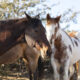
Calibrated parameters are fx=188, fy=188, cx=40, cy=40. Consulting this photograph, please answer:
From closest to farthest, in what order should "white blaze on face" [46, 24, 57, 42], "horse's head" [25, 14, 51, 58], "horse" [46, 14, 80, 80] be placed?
"horse's head" [25, 14, 51, 58] → "white blaze on face" [46, 24, 57, 42] → "horse" [46, 14, 80, 80]

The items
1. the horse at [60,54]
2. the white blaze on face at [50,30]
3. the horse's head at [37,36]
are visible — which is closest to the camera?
the horse's head at [37,36]

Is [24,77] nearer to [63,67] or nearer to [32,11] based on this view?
[32,11]

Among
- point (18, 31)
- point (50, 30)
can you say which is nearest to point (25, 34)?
point (18, 31)

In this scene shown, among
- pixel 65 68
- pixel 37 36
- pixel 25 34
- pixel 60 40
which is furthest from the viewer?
pixel 60 40

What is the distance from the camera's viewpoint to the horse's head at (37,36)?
318 cm

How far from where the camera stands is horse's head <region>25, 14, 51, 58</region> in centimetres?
318

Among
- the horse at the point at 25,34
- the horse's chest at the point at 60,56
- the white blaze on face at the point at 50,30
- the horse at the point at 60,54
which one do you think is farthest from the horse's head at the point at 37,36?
the horse's chest at the point at 60,56

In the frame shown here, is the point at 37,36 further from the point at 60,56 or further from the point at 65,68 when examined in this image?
the point at 65,68

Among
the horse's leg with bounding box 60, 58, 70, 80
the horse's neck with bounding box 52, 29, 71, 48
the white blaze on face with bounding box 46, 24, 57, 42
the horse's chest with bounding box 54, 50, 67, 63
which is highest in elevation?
the white blaze on face with bounding box 46, 24, 57, 42

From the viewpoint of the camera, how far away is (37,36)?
3.20 meters

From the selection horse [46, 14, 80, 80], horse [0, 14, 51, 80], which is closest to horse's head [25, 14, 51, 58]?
horse [0, 14, 51, 80]

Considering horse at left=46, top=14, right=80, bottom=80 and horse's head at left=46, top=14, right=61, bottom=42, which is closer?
horse's head at left=46, top=14, right=61, bottom=42

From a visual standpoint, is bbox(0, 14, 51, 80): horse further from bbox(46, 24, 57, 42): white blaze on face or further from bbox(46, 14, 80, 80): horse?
bbox(46, 14, 80, 80): horse

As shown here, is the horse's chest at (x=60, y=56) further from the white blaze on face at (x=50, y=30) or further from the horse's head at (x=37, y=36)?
the horse's head at (x=37, y=36)
